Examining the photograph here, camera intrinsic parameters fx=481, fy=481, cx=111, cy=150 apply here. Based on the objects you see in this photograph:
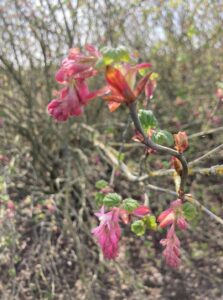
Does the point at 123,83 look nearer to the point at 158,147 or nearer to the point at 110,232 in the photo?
the point at 158,147

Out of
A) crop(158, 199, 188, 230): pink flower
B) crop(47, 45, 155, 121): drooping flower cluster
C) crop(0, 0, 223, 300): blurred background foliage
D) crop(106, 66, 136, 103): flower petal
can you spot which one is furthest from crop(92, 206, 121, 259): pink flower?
crop(0, 0, 223, 300): blurred background foliage

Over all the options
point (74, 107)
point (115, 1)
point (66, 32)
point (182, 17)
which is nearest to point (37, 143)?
point (66, 32)

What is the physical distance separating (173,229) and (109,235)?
0.61 ft

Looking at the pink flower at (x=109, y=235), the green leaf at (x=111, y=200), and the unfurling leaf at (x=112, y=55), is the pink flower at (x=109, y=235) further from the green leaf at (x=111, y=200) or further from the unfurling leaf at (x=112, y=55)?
the unfurling leaf at (x=112, y=55)

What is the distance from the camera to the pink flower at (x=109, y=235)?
48.9 inches

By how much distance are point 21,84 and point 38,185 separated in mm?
811

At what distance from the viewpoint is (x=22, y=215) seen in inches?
144

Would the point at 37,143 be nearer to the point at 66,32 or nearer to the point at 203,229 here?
the point at 66,32

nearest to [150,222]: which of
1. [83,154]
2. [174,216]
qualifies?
[174,216]

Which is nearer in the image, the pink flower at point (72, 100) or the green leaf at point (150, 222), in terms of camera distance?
the pink flower at point (72, 100)

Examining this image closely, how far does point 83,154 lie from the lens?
356cm

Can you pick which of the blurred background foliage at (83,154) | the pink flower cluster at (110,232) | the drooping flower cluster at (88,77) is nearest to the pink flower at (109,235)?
the pink flower cluster at (110,232)

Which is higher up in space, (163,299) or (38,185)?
(38,185)

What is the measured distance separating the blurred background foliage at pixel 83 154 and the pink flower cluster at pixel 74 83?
1.96 metres
